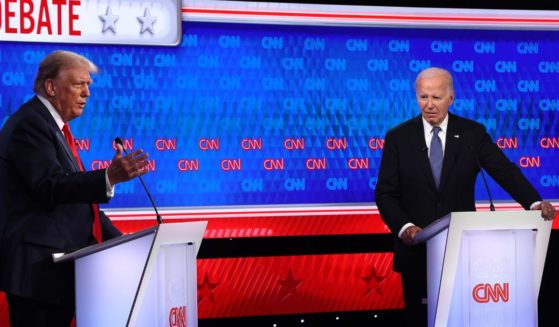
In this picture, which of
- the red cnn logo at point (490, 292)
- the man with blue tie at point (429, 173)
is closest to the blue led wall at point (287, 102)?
the man with blue tie at point (429, 173)

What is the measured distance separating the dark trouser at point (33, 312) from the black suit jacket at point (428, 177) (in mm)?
1533

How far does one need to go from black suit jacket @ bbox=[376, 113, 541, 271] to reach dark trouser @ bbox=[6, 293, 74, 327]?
1.53 metres

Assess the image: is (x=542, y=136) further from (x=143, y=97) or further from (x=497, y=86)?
(x=143, y=97)

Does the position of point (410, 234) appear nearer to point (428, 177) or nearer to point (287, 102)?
point (428, 177)

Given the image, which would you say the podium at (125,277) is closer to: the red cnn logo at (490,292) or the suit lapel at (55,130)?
the suit lapel at (55,130)

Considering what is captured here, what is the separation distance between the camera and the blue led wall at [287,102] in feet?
16.5

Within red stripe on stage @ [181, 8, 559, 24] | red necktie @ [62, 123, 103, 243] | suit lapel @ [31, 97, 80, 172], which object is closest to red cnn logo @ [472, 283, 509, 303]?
red necktie @ [62, 123, 103, 243]

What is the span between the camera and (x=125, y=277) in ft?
10.8

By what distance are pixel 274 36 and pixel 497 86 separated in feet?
4.70

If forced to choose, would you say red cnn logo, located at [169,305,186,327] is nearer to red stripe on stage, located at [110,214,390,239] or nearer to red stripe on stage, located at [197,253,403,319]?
red stripe on stage, located at [110,214,390,239]

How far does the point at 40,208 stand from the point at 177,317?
65cm

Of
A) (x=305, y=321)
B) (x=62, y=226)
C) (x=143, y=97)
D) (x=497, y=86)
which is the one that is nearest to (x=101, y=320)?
(x=62, y=226)

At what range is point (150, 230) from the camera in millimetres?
3152

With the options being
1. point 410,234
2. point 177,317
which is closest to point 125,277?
point 177,317
